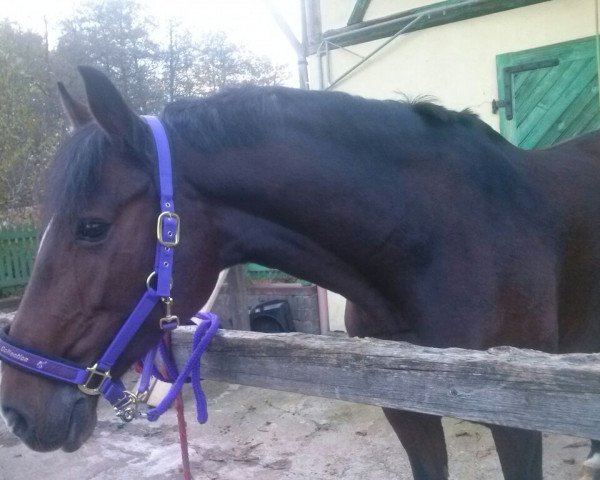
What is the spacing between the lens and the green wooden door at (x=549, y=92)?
439cm

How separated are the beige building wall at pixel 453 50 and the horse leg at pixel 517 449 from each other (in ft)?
9.41

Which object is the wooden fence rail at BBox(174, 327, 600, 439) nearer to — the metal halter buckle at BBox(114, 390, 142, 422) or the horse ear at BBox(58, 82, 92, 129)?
the metal halter buckle at BBox(114, 390, 142, 422)

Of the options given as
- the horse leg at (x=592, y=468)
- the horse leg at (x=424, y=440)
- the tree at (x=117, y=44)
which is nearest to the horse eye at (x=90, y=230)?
the horse leg at (x=424, y=440)

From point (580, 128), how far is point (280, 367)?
12.7ft

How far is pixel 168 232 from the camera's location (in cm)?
156

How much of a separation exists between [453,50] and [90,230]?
4261mm

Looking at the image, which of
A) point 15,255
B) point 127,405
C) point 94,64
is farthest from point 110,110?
point 94,64

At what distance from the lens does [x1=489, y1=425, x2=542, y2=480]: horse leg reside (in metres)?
1.88

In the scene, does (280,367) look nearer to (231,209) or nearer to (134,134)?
(231,209)

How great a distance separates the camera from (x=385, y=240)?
1.84 meters

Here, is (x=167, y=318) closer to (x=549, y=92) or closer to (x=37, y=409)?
(x=37, y=409)

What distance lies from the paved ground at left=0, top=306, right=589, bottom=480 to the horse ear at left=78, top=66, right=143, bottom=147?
2518 millimetres

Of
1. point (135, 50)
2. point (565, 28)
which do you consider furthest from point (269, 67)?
point (565, 28)

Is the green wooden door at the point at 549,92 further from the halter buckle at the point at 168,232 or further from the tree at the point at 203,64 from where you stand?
the tree at the point at 203,64
